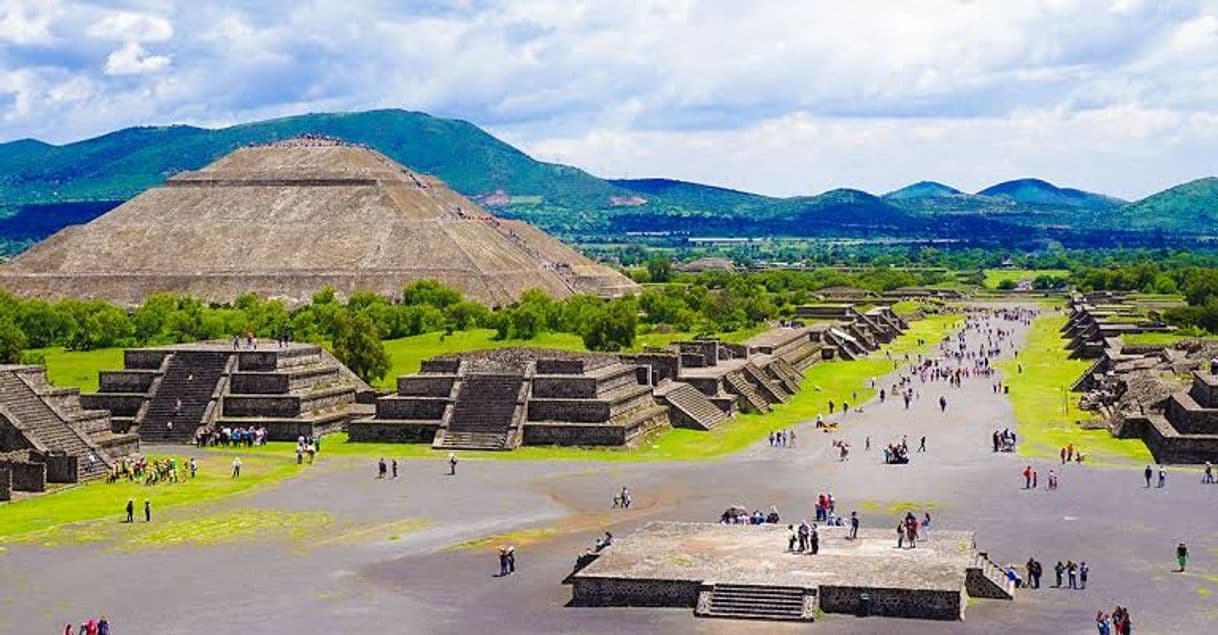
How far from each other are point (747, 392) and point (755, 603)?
47888 millimetres

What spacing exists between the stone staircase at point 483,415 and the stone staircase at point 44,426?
1410 centimetres

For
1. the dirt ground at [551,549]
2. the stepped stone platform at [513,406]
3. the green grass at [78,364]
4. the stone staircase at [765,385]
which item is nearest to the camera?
the dirt ground at [551,549]

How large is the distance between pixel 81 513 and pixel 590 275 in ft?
476

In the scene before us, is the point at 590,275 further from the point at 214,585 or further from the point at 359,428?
the point at 214,585

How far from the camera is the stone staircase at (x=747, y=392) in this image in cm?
8431

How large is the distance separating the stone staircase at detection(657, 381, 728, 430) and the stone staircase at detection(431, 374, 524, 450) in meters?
8.74

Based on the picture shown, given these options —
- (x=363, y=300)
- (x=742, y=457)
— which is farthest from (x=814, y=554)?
A: (x=363, y=300)

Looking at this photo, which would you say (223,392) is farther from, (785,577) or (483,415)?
(785,577)

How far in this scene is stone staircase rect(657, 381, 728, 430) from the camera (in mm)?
76312

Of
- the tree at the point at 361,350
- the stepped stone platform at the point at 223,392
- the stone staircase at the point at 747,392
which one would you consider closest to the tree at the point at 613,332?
the stone staircase at the point at 747,392

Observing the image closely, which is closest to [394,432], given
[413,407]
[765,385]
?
[413,407]

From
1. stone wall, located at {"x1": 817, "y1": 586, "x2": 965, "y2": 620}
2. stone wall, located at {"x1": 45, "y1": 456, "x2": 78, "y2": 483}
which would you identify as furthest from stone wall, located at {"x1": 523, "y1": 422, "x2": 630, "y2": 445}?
stone wall, located at {"x1": 817, "y1": 586, "x2": 965, "y2": 620}

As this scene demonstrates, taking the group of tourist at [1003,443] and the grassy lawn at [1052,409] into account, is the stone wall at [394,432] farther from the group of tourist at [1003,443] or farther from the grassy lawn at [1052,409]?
the grassy lawn at [1052,409]

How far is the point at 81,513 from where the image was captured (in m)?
53.2
